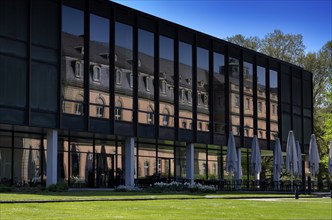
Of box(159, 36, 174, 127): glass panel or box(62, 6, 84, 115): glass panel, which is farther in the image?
box(159, 36, 174, 127): glass panel

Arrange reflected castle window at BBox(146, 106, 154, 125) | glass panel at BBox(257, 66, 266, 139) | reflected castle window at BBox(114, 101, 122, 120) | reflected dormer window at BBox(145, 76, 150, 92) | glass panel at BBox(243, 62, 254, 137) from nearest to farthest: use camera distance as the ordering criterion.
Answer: reflected castle window at BBox(114, 101, 122, 120) < reflected dormer window at BBox(145, 76, 150, 92) < reflected castle window at BBox(146, 106, 154, 125) < glass panel at BBox(243, 62, 254, 137) < glass panel at BBox(257, 66, 266, 139)

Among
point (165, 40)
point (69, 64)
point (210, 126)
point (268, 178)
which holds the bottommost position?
point (268, 178)

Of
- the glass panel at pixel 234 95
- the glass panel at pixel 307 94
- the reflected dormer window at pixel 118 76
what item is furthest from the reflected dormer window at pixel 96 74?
the glass panel at pixel 307 94

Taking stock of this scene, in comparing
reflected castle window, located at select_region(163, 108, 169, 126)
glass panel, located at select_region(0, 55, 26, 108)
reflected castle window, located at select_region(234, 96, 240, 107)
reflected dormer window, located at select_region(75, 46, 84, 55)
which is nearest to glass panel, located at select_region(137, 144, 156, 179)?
reflected castle window, located at select_region(163, 108, 169, 126)

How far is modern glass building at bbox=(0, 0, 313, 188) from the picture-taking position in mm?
34562

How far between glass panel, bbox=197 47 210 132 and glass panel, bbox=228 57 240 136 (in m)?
2.97

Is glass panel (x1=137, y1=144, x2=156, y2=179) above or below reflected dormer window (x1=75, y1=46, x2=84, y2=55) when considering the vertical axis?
below

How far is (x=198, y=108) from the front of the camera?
47.0 m

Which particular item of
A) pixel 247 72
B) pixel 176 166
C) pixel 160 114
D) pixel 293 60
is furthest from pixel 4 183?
pixel 293 60

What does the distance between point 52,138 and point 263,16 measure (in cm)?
1958

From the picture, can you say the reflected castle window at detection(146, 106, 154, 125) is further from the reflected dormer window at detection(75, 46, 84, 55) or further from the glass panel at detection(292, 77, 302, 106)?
the glass panel at detection(292, 77, 302, 106)

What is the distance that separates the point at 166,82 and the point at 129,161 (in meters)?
6.44

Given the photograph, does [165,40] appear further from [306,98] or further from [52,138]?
[306,98]

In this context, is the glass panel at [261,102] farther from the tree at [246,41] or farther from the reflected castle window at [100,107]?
the reflected castle window at [100,107]
